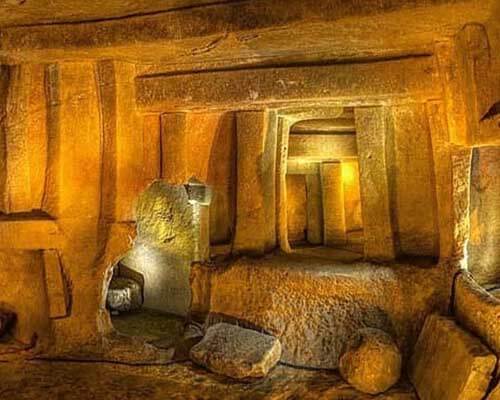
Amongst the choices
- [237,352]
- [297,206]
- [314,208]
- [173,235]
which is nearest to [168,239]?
[173,235]

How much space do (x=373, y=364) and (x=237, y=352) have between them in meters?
1.20

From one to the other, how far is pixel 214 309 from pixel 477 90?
3.20 m

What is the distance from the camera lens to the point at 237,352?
454 centimetres

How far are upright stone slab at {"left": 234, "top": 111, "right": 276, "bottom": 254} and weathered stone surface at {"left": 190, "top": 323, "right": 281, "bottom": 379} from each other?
1003mm

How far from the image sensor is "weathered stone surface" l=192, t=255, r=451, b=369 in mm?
4539

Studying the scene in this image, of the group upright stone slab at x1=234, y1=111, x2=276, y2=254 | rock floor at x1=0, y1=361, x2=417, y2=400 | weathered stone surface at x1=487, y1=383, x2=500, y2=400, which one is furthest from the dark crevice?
weathered stone surface at x1=487, y1=383, x2=500, y2=400

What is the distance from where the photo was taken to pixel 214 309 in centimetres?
524

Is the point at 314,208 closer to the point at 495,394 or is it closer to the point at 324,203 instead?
the point at 324,203

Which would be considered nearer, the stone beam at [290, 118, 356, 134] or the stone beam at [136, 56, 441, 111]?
the stone beam at [136, 56, 441, 111]

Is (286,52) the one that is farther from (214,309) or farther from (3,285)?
(3,285)

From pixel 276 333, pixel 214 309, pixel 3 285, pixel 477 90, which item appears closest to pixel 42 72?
pixel 3 285

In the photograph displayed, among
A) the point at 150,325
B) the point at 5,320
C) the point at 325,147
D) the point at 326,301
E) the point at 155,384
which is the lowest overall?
the point at 150,325

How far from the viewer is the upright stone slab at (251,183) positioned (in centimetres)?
544

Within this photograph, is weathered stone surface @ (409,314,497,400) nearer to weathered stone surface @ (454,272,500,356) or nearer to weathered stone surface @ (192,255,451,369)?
weathered stone surface @ (454,272,500,356)
